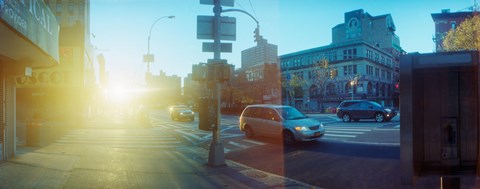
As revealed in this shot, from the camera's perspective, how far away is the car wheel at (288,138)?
1442cm

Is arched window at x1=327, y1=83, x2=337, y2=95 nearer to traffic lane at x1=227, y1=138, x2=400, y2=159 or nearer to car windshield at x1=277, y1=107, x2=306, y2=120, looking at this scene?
car windshield at x1=277, y1=107, x2=306, y2=120

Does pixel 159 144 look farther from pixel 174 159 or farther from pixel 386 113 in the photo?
pixel 386 113

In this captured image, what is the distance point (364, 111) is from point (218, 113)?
17.2 meters

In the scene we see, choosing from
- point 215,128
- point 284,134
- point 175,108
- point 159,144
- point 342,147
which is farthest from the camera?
point 175,108

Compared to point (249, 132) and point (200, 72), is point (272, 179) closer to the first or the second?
point (200, 72)

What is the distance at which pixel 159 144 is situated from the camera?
16406 millimetres

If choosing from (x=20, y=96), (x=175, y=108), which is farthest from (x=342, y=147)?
(x=20, y=96)

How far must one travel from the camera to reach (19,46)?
311 inches

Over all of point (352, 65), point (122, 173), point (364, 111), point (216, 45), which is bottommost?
point (122, 173)

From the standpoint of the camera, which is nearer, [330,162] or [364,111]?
[330,162]

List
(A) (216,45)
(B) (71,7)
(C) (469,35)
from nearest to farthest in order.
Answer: (A) (216,45)
(C) (469,35)
(B) (71,7)

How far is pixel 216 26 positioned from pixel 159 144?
7.38m

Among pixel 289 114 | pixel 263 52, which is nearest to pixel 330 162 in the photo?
pixel 289 114

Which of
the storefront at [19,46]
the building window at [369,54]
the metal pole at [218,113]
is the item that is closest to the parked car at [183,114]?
the storefront at [19,46]
